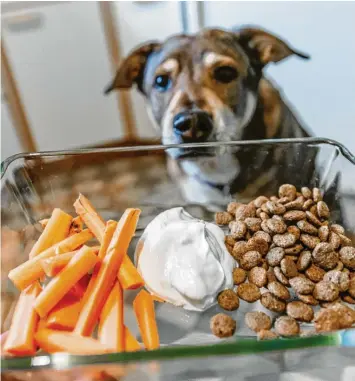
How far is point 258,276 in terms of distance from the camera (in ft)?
2.50

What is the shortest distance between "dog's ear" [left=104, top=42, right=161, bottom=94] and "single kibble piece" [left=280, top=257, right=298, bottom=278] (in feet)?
2.31

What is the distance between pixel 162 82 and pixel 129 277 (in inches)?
23.8

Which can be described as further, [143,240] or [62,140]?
[62,140]

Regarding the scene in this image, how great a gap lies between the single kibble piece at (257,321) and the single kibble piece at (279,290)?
0.04 m

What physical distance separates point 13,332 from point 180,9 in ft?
3.52

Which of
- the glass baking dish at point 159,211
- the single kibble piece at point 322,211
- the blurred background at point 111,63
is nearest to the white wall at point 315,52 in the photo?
the blurred background at point 111,63

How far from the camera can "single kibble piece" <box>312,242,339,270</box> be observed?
2.48 ft

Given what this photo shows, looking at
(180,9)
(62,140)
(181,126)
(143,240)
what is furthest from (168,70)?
(62,140)

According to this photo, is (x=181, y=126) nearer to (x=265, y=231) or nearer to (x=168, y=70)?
(x=168, y=70)

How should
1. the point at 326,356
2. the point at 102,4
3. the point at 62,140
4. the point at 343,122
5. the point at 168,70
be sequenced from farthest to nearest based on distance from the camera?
the point at 62,140 → the point at 102,4 → the point at 343,122 → the point at 168,70 → the point at 326,356

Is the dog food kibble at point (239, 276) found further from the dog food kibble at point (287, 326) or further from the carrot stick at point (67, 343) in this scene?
the carrot stick at point (67, 343)

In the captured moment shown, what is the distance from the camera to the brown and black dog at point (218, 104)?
986mm

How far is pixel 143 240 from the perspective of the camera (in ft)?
2.73

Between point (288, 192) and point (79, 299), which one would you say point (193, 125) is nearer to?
point (288, 192)
